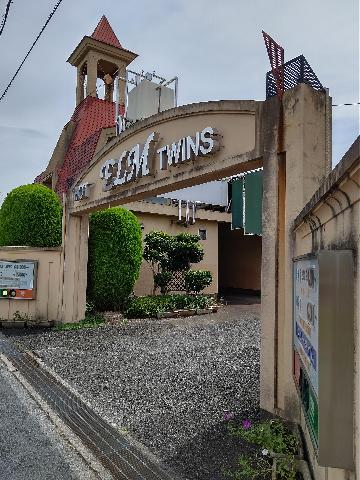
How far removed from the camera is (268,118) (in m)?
5.25

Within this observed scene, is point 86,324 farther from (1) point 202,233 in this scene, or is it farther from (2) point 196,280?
(1) point 202,233

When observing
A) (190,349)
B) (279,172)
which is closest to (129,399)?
(190,349)

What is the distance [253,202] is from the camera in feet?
49.1

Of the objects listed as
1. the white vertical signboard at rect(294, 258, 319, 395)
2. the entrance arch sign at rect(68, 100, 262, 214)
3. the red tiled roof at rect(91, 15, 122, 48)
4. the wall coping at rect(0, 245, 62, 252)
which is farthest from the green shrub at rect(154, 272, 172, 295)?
the red tiled roof at rect(91, 15, 122, 48)

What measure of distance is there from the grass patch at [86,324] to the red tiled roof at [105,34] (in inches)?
661

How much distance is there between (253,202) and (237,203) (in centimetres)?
304

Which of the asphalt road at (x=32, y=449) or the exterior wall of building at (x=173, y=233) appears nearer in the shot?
the asphalt road at (x=32, y=449)

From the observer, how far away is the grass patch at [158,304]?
44.7ft

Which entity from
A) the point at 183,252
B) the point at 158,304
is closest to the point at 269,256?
the point at 158,304

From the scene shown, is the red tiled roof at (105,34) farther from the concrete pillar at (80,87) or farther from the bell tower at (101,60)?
the concrete pillar at (80,87)

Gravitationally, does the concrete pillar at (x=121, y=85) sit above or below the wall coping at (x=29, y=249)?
above

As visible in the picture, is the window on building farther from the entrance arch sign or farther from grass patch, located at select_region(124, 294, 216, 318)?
the entrance arch sign

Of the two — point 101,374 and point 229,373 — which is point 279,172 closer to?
point 229,373

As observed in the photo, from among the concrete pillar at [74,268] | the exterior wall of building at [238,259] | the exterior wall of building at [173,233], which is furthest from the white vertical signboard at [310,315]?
the exterior wall of building at [238,259]
